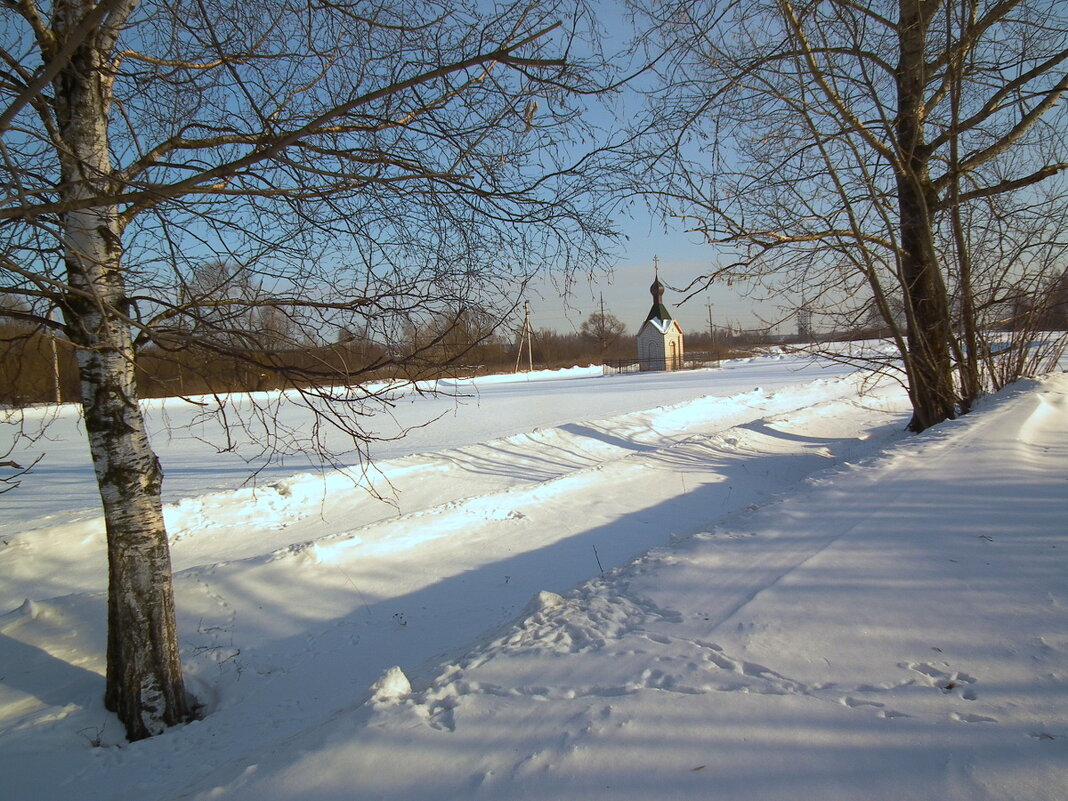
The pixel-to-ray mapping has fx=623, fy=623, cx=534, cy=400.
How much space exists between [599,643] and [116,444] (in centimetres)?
315

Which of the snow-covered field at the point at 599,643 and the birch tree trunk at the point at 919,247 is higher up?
the birch tree trunk at the point at 919,247

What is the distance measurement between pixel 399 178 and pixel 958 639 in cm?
329

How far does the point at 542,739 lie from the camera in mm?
2168

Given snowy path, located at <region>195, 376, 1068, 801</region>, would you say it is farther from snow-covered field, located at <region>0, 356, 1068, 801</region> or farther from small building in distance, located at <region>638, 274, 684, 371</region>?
small building in distance, located at <region>638, 274, 684, 371</region>

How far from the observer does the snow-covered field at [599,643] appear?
6.49 ft

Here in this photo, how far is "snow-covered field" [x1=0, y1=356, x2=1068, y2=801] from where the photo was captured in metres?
1.98

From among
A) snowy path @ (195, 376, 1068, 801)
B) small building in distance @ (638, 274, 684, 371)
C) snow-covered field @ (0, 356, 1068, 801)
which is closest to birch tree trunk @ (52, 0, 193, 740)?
snow-covered field @ (0, 356, 1068, 801)

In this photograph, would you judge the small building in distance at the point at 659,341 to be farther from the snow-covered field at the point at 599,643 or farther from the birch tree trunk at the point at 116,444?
the birch tree trunk at the point at 116,444

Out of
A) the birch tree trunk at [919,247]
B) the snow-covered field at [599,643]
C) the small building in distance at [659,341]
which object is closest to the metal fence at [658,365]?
the small building in distance at [659,341]

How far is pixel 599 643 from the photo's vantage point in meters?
2.87

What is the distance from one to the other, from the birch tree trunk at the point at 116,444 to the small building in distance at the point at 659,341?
52.3 meters

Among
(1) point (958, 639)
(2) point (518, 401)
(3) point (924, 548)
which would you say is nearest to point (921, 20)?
(3) point (924, 548)

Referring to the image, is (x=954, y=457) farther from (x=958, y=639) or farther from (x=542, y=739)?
(x=542, y=739)

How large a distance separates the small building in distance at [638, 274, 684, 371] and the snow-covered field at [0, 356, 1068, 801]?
4738cm
